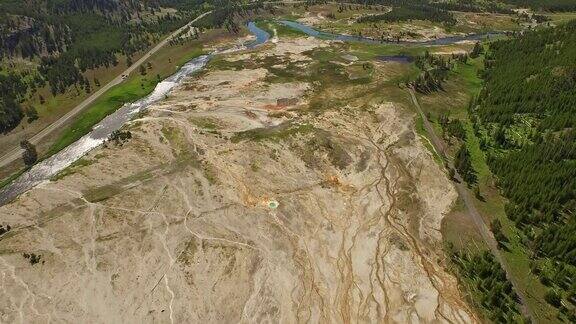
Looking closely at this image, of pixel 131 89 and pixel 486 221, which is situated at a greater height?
pixel 486 221

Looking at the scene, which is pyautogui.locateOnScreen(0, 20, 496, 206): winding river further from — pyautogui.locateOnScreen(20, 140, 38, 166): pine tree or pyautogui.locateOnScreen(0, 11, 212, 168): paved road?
pyautogui.locateOnScreen(0, 11, 212, 168): paved road

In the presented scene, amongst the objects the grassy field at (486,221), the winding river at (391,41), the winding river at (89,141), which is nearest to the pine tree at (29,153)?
the winding river at (89,141)

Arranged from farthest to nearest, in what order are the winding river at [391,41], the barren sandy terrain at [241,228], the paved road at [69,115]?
the winding river at [391,41], the paved road at [69,115], the barren sandy terrain at [241,228]

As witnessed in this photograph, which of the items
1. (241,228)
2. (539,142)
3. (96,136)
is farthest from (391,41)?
(241,228)

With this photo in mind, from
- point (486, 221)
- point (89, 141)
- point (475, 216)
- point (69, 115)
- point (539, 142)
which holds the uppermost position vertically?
point (539, 142)

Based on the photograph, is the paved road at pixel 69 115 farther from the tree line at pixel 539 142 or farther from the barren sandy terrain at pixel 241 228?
the tree line at pixel 539 142

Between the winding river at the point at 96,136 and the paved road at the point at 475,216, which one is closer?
the paved road at the point at 475,216

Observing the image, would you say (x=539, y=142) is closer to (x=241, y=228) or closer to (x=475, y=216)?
(x=475, y=216)

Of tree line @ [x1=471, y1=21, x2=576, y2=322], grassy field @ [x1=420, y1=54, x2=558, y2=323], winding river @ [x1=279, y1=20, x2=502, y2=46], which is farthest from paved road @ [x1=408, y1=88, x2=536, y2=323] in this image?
winding river @ [x1=279, y1=20, x2=502, y2=46]

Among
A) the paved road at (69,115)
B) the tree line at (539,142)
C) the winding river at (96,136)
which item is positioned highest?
the tree line at (539,142)
